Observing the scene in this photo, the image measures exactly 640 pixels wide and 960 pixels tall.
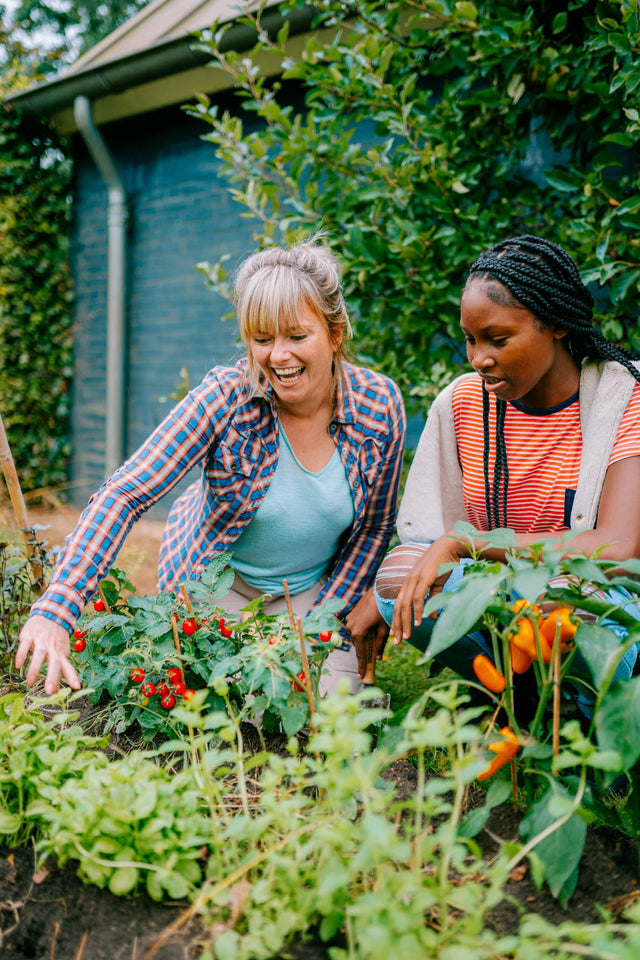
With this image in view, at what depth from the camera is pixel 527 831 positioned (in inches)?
48.6

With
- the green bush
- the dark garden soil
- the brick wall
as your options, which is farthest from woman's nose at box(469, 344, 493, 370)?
the green bush

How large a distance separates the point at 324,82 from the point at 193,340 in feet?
9.19

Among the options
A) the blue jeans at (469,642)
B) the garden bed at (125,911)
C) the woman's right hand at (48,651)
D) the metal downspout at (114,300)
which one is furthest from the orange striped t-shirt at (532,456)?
the metal downspout at (114,300)

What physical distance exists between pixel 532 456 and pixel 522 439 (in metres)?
0.05

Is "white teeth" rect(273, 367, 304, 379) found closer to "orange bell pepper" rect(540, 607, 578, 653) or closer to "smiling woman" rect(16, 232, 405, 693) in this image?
"smiling woman" rect(16, 232, 405, 693)

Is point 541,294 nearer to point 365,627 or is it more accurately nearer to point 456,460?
point 456,460

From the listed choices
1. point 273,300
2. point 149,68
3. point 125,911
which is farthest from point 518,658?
point 149,68

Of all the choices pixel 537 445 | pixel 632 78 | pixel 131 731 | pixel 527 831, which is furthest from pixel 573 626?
pixel 632 78

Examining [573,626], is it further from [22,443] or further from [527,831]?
[22,443]

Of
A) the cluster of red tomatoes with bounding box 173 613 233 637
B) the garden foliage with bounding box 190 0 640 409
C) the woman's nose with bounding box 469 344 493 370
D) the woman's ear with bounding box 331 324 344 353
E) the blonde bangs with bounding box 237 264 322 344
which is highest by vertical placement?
the garden foliage with bounding box 190 0 640 409

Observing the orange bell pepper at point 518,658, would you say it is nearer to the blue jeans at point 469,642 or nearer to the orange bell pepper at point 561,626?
the orange bell pepper at point 561,626

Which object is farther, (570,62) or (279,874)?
(570,62)

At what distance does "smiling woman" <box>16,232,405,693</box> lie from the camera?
204cm

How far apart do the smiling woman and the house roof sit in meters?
2.43
